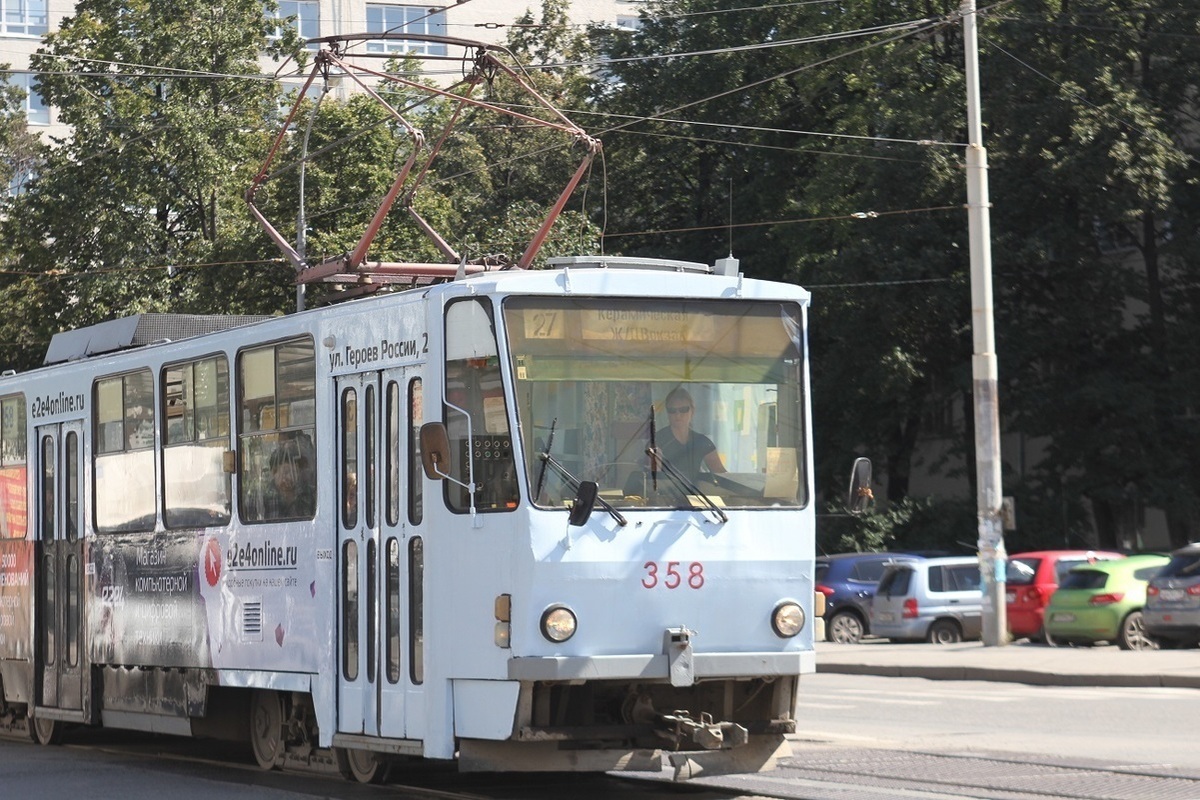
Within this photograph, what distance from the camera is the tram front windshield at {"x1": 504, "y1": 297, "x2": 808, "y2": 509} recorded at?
10.4 meters

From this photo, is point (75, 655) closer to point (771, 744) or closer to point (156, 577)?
point (156, 577)

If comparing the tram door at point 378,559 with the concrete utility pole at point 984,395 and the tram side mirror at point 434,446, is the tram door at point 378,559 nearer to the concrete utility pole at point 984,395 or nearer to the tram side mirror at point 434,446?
the tram side mirror at point 434,446

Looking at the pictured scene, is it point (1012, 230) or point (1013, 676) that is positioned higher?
point (1012, 230)

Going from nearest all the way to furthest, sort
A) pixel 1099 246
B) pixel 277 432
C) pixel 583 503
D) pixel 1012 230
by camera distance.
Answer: pixel 583 503, pixel 277 432, pixel 1012 230, pixel 1099 246

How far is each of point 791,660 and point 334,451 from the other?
3088 mm

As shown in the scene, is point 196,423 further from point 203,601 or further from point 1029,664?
point 1029,664

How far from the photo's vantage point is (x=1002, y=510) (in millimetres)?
27266

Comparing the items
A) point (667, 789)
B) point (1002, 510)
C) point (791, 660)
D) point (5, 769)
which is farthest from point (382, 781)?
point (1002, 510)

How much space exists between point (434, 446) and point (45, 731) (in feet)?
24.1

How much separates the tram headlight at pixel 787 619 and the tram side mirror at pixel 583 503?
1292 millimetres

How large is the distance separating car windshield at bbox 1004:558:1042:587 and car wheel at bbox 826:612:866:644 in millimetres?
4362

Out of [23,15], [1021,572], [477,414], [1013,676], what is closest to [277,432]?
[477,414]

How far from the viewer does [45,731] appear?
52.3 ft

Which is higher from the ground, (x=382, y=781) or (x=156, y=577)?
(x=156, y=577)
